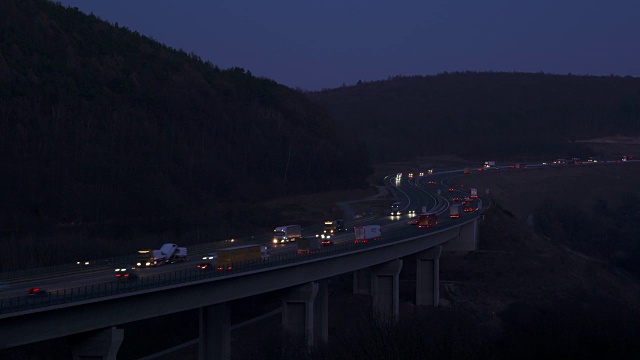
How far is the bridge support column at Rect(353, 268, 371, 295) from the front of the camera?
58750 millimetres

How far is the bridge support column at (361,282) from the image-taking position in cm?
5875

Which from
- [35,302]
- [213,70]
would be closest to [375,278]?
[35,302]

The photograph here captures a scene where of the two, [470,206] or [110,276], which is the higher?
[470,206]

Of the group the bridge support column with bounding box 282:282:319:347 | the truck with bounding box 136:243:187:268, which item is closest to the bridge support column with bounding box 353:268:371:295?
the bridge support column with bounding box 282:282:319:347

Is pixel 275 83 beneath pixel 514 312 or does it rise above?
above

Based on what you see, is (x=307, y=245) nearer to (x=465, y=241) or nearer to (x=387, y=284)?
(x=387, y=284)

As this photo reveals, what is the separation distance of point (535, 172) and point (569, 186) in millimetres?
5607

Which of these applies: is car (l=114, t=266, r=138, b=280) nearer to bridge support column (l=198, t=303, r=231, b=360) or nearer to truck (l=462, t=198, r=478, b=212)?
bridge support column (l=198, t=303, r=231, b=360)

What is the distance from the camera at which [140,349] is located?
4331 cm

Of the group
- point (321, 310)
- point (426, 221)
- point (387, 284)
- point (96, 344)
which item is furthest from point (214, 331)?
point (426, 221)

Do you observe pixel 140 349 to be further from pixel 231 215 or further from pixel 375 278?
pixel 231 215

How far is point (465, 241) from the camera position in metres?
72.8

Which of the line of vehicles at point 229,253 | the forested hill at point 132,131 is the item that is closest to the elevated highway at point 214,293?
the line of vehicles at point 229,253

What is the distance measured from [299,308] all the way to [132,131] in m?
44.0
